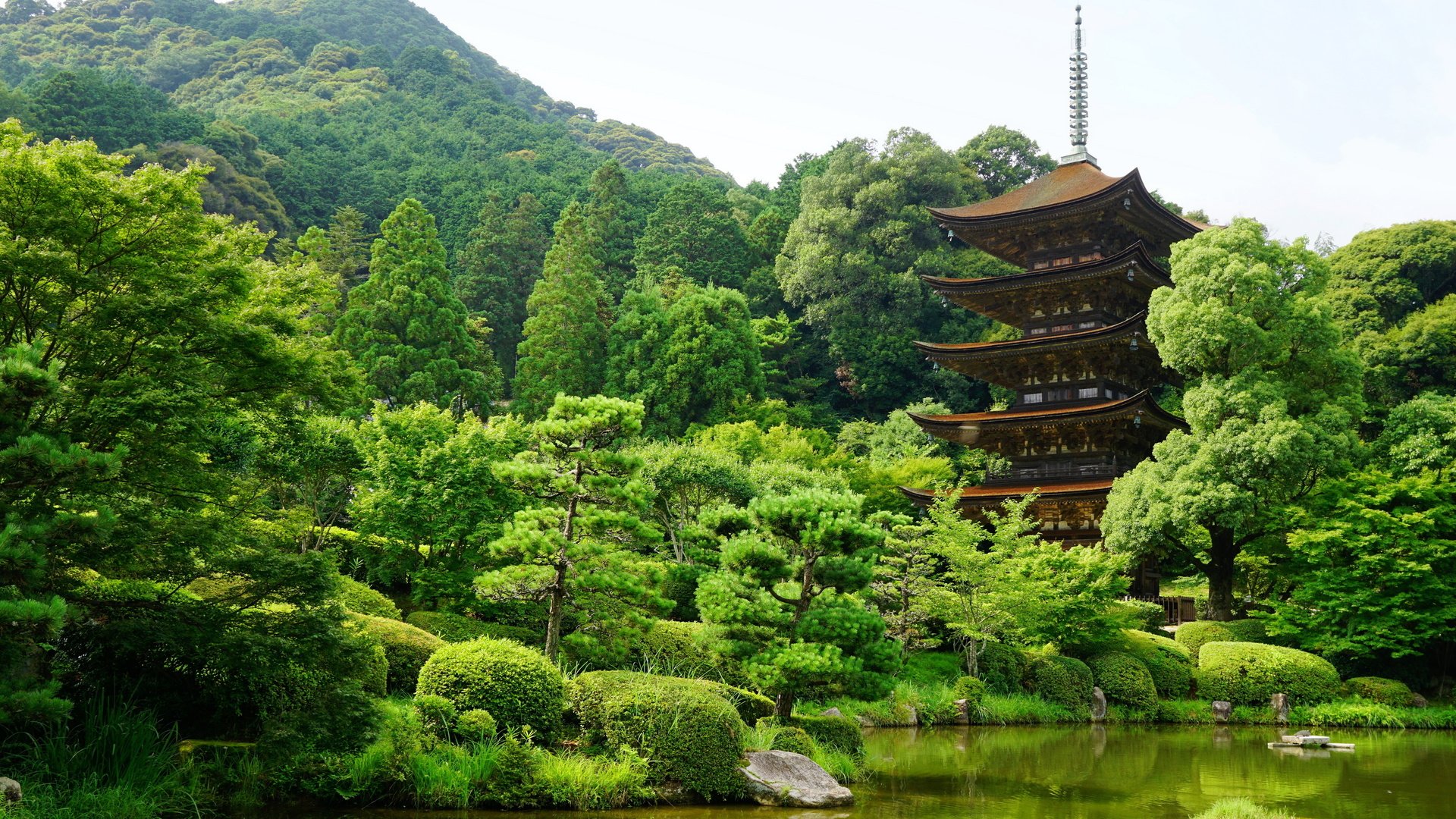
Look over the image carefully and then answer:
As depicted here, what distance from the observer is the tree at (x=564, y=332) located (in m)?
35.2

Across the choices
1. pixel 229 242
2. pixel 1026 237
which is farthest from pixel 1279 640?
pixel 229 242

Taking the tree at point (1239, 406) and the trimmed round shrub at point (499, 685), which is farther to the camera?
the tree at point (1239, 406)

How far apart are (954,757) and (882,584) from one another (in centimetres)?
655

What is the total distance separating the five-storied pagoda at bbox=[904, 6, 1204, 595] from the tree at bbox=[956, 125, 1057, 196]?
17566 millimetres

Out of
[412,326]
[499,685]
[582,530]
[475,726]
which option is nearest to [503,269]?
[412,326]

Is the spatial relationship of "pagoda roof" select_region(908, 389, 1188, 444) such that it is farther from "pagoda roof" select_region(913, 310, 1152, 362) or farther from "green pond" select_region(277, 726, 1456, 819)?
"green pond" select_region(277, 726, 1456, 819)

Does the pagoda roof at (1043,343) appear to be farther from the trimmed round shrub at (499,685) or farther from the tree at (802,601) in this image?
the trimmed round shrub at (499,685)

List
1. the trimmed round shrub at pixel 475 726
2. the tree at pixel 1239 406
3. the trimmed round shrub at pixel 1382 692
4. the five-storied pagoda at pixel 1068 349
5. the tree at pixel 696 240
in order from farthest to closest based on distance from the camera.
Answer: the tree at pixel 696 240 < the five-storied pagoda at pixel 1068 349 < the tree at pixel 1239 406 < the trimmed round shrub at pixel 1382 692 < the trimmed round shrub at pixel 475 726

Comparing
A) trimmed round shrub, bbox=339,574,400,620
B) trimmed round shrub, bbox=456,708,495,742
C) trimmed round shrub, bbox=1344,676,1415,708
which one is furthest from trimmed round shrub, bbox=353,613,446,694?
trimmed round shrub, bbox=1344,676,1415,708

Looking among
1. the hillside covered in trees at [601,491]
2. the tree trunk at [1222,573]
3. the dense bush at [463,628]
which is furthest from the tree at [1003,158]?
the dense bush at [463,628]

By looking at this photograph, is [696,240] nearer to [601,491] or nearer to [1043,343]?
[1043,343]

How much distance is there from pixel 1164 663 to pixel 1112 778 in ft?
29.8

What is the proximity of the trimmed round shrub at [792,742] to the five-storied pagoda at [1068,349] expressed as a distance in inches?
572

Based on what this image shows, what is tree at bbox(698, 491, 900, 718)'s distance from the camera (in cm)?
1216
